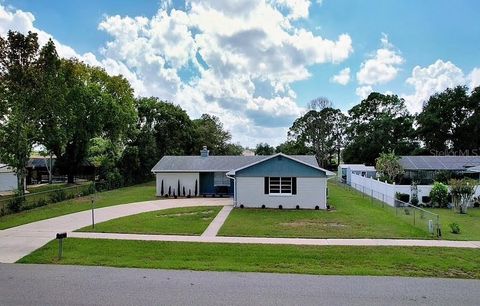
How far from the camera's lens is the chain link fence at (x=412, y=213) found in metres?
16.0

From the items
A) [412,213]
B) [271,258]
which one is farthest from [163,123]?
[271,258]

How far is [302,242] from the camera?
566 inches

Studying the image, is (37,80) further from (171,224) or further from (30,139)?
(171,224)

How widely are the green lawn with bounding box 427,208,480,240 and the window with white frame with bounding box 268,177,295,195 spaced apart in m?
9.22

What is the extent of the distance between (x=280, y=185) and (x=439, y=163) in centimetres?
2322

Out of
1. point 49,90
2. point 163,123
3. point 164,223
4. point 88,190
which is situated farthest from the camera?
point 163,123

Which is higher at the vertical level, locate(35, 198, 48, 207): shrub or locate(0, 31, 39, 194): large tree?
locate(0, 31, 39, 194): large tree

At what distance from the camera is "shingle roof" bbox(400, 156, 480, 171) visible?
3856 centimetres

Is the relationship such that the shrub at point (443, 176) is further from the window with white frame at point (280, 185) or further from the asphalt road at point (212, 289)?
the asphalt road at point (212, 289)

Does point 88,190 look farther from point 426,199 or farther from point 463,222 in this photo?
point 463,222

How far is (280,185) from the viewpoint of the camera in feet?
83.3

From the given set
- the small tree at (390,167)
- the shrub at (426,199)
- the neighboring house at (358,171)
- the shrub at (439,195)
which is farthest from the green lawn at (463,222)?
the neighboring house at (358,171)

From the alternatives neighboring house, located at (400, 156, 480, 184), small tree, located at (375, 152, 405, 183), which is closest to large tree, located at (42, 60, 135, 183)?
small tree, located at (375, 152, 405, 183)

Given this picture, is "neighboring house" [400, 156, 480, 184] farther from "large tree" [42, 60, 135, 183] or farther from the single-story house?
"large tree" [42, 60, 135, 183]
